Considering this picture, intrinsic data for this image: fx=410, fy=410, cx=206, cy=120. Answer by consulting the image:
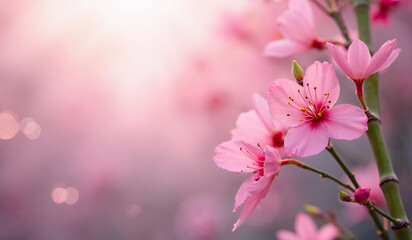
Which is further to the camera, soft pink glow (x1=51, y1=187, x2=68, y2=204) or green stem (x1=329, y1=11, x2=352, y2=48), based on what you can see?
soft pink glow (x1=51, y1=187, x2=68, y2=204)

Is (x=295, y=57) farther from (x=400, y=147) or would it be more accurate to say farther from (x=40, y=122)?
(x=40, y=122)

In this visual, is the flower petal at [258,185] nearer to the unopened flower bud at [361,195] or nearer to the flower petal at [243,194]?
the flower petal at [243,194]

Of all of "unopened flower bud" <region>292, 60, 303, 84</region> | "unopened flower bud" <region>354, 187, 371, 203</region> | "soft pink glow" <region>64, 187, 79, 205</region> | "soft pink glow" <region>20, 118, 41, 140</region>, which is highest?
"soft pink glow" <region>20, 118, 41, 140</region>

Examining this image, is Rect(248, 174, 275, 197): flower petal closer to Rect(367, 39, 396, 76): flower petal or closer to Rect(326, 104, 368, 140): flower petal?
Rect(326, 104, 368, 140): flower petal

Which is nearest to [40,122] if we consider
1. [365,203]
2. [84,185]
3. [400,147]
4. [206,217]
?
[84,185]

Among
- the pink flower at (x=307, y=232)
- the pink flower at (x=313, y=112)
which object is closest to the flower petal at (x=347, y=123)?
the pink flower at (x=313, y=112)

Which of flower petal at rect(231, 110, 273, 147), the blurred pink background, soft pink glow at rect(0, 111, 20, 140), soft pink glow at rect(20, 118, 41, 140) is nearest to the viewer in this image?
flower petal at rect(231, 110, 273, 147)

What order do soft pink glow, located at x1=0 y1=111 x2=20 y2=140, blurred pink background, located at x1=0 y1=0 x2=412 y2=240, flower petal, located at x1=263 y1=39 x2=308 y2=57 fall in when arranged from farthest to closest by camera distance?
soft pink glow, located at x1=0 y1=111 x2=20 y2=140, blurred pink background, located at x1=0 y1=0 x2=412 y2=240, flower petal, located at x1=263 y1=39 x2=308 y2=57

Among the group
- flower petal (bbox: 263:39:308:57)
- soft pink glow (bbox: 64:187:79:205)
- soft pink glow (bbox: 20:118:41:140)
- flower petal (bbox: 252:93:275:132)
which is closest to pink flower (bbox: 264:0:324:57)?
flower petal (bbox: 263:39:308:57)

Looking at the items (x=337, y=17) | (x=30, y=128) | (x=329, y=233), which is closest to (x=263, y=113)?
(x=337, y=17)
